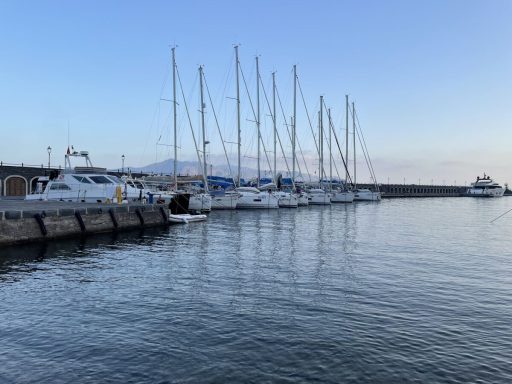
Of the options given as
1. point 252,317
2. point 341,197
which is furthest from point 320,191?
point 252,317

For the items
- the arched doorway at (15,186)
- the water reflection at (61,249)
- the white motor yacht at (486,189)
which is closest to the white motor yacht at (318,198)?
the arched doorway at (15,186)

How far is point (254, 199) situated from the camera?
214 feet

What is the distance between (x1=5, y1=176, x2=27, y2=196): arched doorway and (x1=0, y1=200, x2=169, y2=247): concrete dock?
106 feet

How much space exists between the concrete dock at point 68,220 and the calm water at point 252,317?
2.27m

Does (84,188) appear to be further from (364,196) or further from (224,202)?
(364,196)

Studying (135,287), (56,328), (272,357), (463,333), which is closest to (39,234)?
(135,287)

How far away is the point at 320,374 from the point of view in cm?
878

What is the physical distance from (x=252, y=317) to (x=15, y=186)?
2350 inches

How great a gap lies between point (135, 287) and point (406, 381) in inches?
409

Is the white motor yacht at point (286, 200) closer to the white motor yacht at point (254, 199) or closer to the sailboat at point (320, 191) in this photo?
the white motor yacht at point (254, 199)

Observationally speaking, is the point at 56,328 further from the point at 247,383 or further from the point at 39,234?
the point at 39,234

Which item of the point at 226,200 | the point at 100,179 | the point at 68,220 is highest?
the point at 100,179

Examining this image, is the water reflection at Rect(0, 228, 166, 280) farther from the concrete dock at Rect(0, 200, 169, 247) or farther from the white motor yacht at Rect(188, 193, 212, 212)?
the white motor yacht at Rect(188, 193, 212, 212)

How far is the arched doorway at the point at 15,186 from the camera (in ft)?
199
